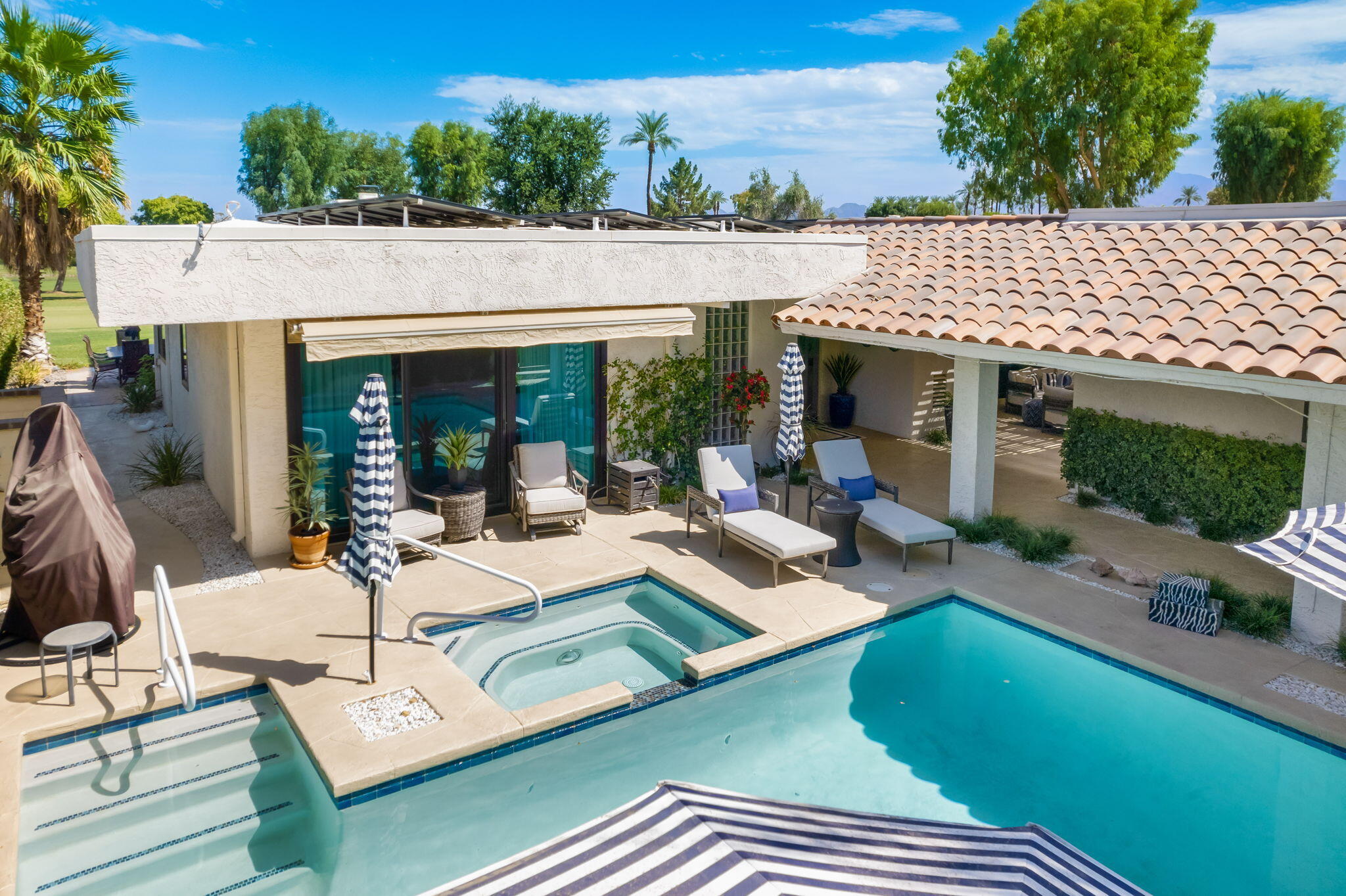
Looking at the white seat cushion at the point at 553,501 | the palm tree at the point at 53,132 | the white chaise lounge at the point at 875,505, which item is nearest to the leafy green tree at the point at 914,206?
the palm tree at the point at 53,132

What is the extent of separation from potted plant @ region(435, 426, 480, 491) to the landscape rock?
38.8 feet

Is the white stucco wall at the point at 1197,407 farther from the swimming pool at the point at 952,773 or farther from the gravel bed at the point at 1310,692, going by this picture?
the swimming pool at the point at 952,773

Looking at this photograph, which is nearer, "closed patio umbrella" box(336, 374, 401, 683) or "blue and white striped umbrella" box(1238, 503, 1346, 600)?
"blue and white striped umbrella" box(1238, 503, 1346, 600)

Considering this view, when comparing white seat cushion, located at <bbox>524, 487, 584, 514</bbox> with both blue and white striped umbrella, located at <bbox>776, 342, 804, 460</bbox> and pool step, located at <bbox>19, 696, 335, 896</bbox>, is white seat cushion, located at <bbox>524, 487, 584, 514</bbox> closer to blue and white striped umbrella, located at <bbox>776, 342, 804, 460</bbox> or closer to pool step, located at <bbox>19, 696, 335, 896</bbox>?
blue and white striped umbrella, located at <bbox>776, 342, 804, 460</bbox>

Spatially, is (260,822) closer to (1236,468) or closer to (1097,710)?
(1097,710)

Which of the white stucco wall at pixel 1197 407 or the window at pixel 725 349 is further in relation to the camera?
the window at pixel 725 349

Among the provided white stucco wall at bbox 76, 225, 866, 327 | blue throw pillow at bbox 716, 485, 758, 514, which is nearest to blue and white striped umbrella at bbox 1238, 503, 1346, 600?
blue throw pillow at bbox 716, 485, 758, 514

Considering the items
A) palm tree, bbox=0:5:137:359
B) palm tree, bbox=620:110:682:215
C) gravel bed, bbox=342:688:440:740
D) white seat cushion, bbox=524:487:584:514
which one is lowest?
gravel bed, bbox=342:688:440:740

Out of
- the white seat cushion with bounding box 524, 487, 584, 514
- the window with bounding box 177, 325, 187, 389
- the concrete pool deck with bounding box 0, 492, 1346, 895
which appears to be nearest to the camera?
the concrete pool deck with bounding box 0, 492, 1346, 895

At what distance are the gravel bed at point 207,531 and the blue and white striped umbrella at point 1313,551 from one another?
14.5 metres

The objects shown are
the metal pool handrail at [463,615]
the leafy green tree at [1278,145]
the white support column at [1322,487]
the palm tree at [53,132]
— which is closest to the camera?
the metal pool handrail at [463,615]

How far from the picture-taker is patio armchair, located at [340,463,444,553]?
15695 mm

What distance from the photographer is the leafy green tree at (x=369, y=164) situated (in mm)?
113812

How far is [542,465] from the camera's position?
18.3 m
